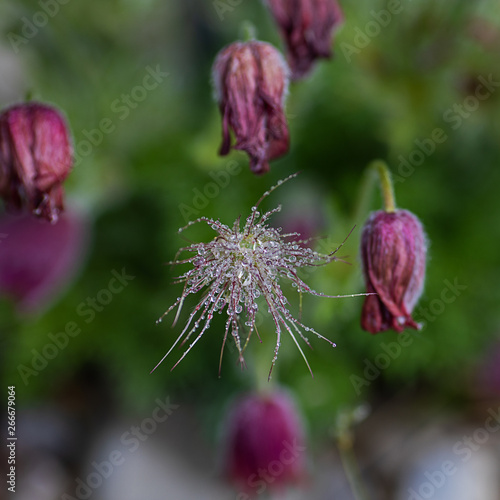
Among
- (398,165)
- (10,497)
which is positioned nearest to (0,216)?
(10,497)

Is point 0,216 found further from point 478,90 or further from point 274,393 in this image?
point 478,90
